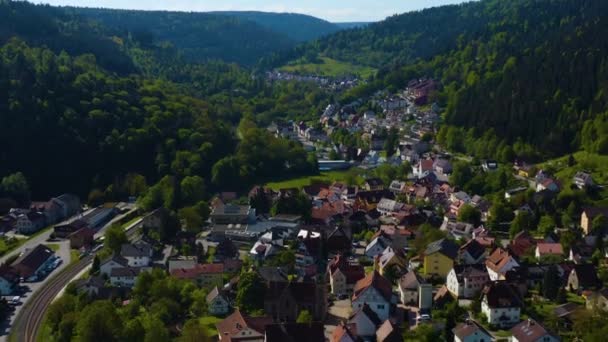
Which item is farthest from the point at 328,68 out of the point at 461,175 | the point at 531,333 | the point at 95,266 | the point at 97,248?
the point at 531,333

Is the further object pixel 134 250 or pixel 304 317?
pixel 134 250

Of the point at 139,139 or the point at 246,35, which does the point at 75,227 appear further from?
the point at 246,35

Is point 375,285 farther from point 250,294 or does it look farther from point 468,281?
point 250,294

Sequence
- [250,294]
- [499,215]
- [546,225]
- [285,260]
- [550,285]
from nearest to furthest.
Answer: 1. [250,294]
2. [550,285]
3. [285,260]
4. [546,225]
5. [499,215]

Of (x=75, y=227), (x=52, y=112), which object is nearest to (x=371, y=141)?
(x=52, y=112)

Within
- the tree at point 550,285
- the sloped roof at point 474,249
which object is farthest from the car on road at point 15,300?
the tree at point 550,285

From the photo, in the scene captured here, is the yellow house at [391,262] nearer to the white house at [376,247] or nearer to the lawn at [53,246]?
the white house at [376,247]
